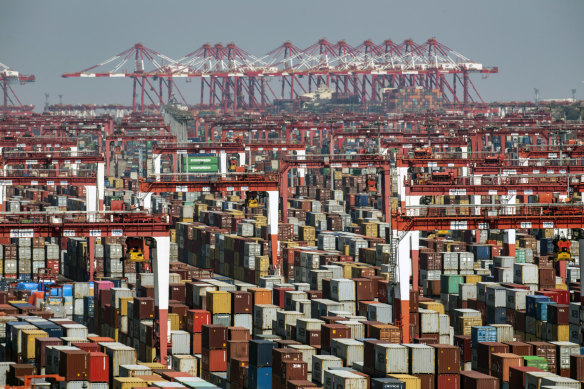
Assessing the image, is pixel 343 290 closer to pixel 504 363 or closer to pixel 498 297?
pixel 498 297

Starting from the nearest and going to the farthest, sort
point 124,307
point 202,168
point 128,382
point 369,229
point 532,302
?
1. point 128,382
2. point 532,302
3. point 124,307
4. point 369,229
5. point 202,168

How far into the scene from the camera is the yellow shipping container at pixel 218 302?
196 ft

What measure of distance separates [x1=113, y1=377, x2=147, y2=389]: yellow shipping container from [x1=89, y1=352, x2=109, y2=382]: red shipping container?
2.84 ft

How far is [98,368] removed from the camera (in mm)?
47062

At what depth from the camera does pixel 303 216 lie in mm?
109625

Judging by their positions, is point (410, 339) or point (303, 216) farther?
point (303, 216)

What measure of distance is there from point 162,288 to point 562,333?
16923mm

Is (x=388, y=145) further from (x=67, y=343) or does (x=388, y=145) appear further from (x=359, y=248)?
(x=67, y=343)

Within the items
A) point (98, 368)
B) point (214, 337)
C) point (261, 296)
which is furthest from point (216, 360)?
point (261, 296)

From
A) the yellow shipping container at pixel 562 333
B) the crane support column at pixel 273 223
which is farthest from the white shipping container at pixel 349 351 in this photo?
the crane support column at pixel 273 223

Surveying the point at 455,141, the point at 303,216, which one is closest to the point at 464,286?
the point at 303,216

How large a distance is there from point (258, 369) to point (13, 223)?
1498cm

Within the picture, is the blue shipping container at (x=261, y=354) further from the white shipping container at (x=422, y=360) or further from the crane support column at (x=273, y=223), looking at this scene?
the crane support column at (x=273, y=223)

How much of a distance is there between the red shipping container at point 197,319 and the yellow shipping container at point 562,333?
14683mm
